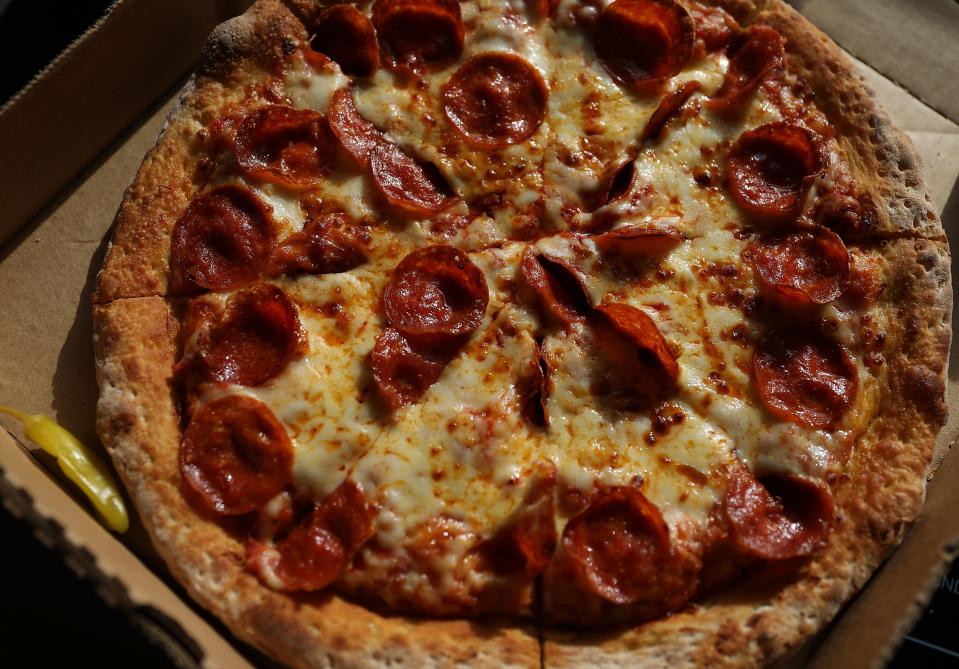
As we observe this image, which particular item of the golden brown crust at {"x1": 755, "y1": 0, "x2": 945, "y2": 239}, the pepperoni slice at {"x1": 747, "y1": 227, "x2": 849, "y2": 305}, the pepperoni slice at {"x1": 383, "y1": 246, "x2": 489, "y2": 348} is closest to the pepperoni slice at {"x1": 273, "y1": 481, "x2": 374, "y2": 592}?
the pepperoni slice at {"x1": 383, "y1": 246, "x2": 489, "y2": 348}

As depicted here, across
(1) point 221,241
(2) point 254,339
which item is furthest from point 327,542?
(1) point 221,241

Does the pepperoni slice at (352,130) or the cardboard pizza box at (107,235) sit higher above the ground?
the pepperoni slice at (352,130)

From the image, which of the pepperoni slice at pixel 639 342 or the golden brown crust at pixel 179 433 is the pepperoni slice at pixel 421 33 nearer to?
the golden brown crust at pixel 179 433

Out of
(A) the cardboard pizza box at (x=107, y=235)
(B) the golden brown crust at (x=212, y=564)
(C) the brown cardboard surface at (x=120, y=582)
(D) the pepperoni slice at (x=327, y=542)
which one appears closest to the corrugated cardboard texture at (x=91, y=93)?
(A) the cardboard pizza box at (x=107, y=235)

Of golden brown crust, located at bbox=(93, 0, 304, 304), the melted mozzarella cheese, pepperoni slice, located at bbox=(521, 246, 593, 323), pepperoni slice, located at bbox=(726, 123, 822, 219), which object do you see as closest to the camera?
the melted mozzarella cheese

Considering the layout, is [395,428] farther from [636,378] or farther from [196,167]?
[196,167]

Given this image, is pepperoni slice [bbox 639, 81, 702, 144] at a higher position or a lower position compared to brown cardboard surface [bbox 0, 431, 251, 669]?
higher

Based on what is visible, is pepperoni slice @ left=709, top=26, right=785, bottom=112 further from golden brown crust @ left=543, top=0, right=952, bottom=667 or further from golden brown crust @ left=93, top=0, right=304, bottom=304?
golden brown crust @ left=93, top=0, right=304, bottom=304
